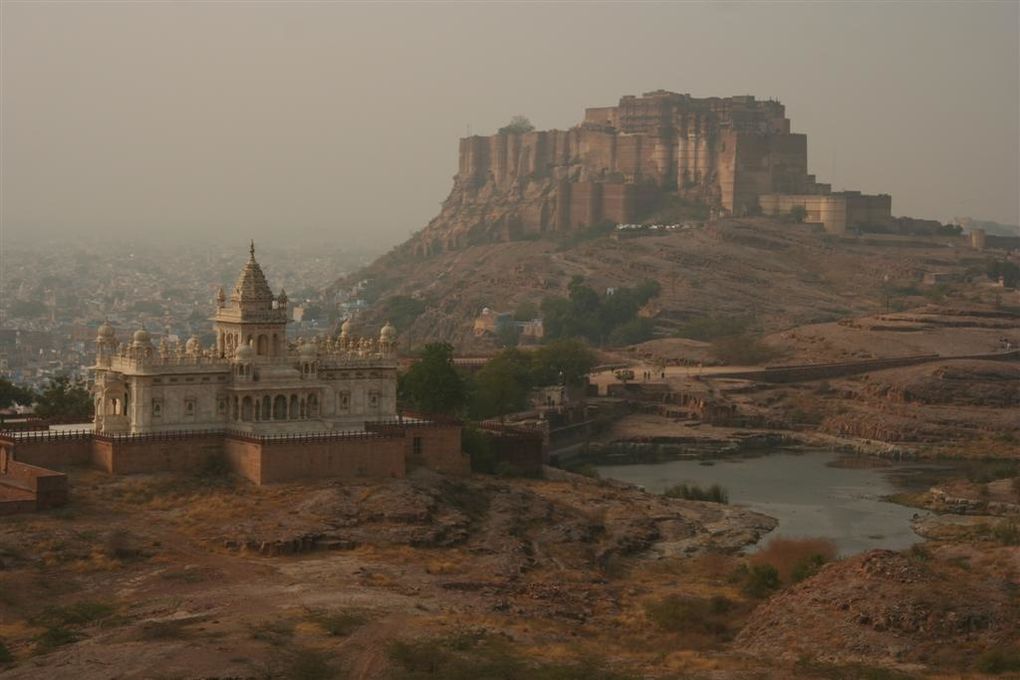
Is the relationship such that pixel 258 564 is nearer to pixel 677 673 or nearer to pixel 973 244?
pixel 677 673

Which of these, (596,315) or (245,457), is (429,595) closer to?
(245,457)

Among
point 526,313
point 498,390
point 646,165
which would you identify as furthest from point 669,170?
point 498,390

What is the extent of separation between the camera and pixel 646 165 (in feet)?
500

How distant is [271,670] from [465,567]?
40.1 feet

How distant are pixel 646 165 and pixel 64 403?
300 feet

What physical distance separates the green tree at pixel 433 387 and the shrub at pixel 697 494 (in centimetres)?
763

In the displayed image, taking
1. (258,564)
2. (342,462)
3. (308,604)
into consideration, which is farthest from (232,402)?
(308,604)

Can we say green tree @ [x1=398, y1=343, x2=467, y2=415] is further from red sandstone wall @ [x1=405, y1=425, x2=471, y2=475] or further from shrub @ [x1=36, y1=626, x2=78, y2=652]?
shrub @ [x1=36, y1=626, x2=78, y2=652]

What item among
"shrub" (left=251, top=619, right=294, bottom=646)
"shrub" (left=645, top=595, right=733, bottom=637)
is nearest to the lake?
"shrub" (left=645, top=595, right=733, bottom=637)

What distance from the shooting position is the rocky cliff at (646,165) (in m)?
147

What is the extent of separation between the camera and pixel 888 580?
44062mm

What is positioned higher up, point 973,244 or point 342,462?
point 973,244

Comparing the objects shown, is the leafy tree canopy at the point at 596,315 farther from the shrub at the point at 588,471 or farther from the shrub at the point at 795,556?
the shrub at the point at 795,556

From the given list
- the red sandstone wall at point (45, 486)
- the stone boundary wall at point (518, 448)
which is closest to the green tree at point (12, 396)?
the stone boundary wall at point (518, 448)
